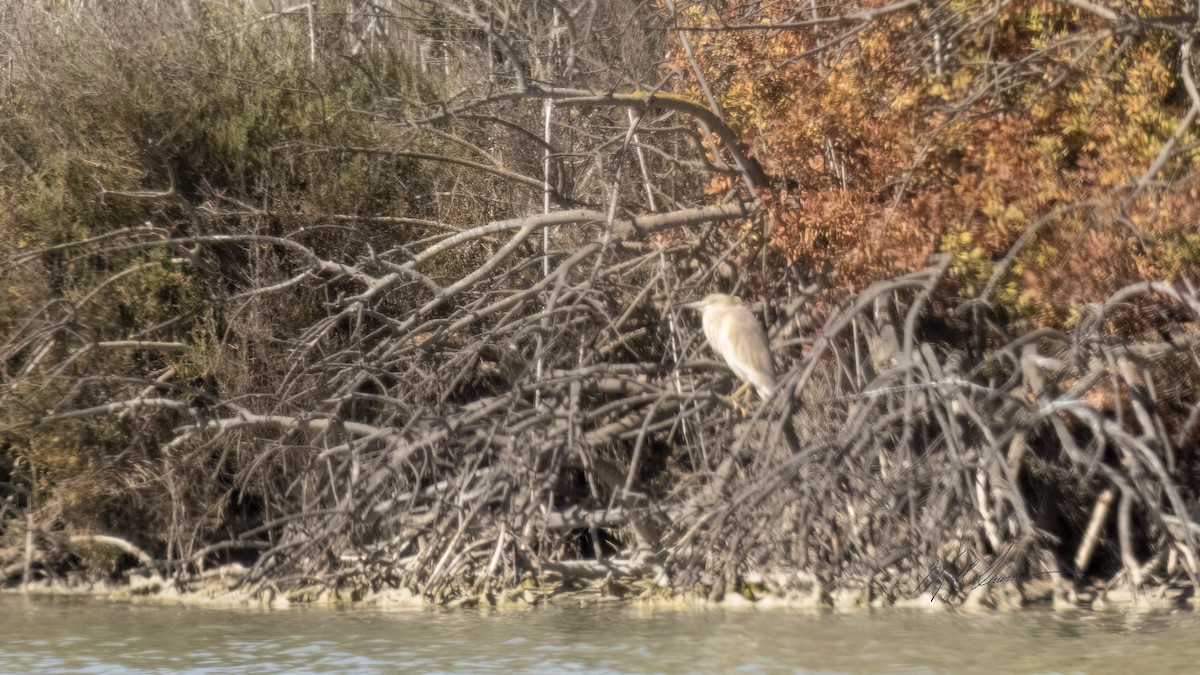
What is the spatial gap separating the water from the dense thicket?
359mm

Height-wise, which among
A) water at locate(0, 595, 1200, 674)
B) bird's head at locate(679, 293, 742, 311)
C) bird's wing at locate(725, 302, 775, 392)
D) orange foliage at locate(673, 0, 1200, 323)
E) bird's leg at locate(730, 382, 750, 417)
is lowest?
water at locate(0, 595, 1200, 674)

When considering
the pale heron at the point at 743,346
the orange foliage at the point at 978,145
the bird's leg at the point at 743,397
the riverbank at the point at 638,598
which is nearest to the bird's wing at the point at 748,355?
the pale heron at the point at 743,346

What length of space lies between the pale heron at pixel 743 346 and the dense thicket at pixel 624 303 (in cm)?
31

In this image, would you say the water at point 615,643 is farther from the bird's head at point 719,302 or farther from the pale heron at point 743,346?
the bird's head at point 719,302

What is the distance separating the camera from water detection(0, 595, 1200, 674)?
7855 mm

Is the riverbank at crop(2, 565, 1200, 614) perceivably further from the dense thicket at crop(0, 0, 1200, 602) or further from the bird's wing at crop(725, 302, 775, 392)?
the bird's wing at crop(725, 302, 775, 392)

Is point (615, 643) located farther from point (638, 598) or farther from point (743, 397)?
point (743, 397)

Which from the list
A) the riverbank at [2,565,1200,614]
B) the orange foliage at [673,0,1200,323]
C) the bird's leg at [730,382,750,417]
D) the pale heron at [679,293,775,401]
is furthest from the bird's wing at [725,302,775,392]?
the riverbank at [2,565,1200,614]

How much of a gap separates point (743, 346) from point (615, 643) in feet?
6.41

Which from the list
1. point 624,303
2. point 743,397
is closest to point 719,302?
point 743,397

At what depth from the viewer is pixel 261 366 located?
12352mm

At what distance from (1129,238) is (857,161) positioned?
2.02 m

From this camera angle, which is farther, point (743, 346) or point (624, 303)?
point (624, 303)

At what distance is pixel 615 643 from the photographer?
28.2 feet
